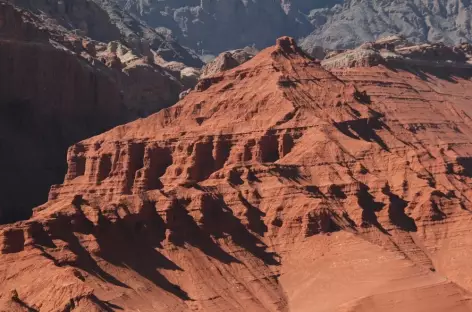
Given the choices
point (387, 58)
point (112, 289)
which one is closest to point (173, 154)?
point (112, 289)

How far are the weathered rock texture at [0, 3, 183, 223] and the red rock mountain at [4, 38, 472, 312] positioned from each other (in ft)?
46.8

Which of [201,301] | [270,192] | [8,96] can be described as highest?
[8,96]

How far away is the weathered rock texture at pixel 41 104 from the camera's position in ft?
438

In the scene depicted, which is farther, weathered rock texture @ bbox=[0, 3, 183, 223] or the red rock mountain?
weathered rock texture @ bbox=[0, 3, 183, 223]

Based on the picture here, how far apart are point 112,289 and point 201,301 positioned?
7.15 m

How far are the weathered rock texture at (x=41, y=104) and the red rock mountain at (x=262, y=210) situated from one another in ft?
46.8

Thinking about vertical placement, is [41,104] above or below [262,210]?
above

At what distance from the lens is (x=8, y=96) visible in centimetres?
14025

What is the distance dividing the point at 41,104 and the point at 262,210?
5351 centimetres

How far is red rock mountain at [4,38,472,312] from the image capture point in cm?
8269

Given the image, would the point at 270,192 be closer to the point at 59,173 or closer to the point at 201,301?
the point at 201,301

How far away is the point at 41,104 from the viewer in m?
143

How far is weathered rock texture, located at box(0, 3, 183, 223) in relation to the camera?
133500mm

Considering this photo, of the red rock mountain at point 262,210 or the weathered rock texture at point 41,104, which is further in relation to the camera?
the weathered rock texture at point 41,104
